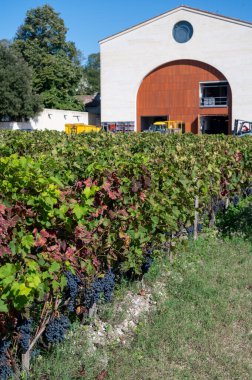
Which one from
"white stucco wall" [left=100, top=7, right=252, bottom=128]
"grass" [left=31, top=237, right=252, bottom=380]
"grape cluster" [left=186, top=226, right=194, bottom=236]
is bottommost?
"grass" [left=31, top=237, right=252, bottom=380]

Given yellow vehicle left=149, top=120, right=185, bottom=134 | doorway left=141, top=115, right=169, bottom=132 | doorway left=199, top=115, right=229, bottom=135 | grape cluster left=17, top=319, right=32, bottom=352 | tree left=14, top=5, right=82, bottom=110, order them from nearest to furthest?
grape cluster left=17, top=319, right=32, bottom=352 → yellow vehicle left=149, top=120, right=185, bottom=134 → doorway left=199, top=115, right=229, bottom=135 → doorway left=141, top=115, right=169, bottom=132 → tree left=14, top=5, right=82, bottom=110

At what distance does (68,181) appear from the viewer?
423 cm

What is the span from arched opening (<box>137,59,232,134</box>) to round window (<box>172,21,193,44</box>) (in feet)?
7.18

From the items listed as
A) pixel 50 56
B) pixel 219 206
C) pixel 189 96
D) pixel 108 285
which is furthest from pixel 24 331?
pixel 50 56

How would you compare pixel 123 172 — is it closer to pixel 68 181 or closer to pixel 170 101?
pixel 68 181

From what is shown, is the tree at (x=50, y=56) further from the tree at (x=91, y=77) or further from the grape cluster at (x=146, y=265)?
the grape cluster at (x=146, y=265)

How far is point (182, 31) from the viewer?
51062 mm

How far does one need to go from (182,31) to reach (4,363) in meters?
50.9

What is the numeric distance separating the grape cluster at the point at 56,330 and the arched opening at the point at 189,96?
4705cm

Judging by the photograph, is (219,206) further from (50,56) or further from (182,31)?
(50,56)

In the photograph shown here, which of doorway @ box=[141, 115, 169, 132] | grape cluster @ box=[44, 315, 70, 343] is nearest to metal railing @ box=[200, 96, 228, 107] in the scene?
doorway @ box=[141, 115, 169, 132]

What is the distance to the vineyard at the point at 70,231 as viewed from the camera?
311 cm

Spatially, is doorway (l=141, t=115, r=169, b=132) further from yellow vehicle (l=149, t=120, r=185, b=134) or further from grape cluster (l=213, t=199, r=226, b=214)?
grape cluster (l=213, t=199, r=226, b=214)

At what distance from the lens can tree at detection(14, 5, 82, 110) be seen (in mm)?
61000
